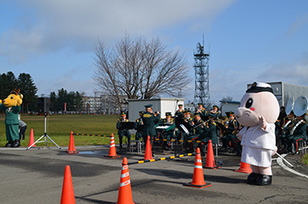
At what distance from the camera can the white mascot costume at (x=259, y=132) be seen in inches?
304

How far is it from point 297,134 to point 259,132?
23.2 ft

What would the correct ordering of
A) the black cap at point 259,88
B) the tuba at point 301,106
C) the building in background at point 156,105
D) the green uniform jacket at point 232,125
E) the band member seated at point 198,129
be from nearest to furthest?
the black cap at point 259,88 → the band member seated at point 198,129 → the tuba at point 301,106 → the green uniform jacket at point 232,125 → the building in background at point 156,105

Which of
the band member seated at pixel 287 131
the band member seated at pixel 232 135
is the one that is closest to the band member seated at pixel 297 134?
the band member seated at pixel 287 131

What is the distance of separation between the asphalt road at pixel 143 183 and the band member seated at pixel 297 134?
1.95 metres

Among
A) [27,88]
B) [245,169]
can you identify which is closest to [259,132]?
[245,169]

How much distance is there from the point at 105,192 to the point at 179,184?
1.87 metres

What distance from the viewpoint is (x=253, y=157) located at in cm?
783

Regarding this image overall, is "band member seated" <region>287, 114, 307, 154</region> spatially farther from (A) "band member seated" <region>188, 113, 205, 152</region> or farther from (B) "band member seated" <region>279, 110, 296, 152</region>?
(A) "band member seated" <region>188, 113, 205, 152</region>

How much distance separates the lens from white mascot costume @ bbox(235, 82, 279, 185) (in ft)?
25.3

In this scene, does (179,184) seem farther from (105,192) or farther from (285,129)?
(285,129)

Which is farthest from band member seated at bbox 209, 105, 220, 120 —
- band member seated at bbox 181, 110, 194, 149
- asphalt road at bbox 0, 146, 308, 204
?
asphalt road at bbox 0, 146, 308, 204

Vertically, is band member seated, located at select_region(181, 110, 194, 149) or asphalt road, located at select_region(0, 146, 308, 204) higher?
band member seated, located at select_region(181, 110, 194, 149)

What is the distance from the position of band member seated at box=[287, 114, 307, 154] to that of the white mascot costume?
21.2ft

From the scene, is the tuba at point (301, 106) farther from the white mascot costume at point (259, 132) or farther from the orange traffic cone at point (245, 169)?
the white mascot costume at point (259, 132)
